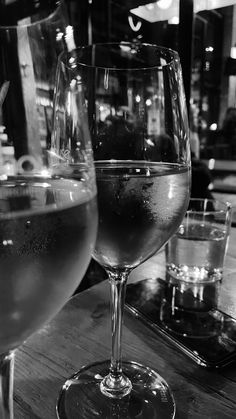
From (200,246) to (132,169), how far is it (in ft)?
1.43

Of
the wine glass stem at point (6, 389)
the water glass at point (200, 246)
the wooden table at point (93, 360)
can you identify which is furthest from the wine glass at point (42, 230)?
the water glass at point (200, 246)

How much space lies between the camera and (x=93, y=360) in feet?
1.65

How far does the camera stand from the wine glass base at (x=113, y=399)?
0.42m

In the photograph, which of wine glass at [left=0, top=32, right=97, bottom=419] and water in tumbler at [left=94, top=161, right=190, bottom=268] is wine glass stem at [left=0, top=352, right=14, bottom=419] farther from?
water in tumbler at [left=94, top=161, right=190, bottom=268]

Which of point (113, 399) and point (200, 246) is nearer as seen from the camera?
point (113, 399)

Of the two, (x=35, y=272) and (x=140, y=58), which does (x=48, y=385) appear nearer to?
(x=35, y=272)

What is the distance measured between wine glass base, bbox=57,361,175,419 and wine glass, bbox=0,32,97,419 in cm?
14

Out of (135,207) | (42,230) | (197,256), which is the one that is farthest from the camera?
(197,256)

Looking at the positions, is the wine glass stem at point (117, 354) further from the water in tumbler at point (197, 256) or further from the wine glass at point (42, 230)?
the water in tumbler at point (197, 256)

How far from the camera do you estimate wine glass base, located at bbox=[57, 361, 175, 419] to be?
1.38ft

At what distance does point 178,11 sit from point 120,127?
2.55 metres

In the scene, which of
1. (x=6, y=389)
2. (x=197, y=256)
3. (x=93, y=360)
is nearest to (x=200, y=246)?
(x=197, y=256)

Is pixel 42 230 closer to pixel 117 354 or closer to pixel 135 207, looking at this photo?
pixel 135 207

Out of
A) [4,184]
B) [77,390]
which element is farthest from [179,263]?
[4,184]
